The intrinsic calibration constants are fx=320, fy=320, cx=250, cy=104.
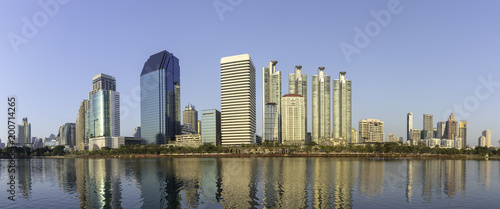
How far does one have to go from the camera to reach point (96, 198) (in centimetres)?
6091

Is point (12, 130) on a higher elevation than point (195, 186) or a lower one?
higher

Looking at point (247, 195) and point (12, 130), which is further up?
point (12, 130)

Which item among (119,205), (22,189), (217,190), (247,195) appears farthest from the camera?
(22,189)

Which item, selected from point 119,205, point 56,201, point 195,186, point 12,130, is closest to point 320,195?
point 195,186

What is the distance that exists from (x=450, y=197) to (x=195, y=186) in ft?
173

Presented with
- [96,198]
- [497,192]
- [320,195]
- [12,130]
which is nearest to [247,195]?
[320,195]

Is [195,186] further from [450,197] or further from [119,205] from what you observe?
[450,197]

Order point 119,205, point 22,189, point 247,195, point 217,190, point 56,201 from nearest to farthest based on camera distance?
point 119,205 < point 56,201 < point 247,195 < point 217,190 < point 22,189

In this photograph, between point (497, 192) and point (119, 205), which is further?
point (497, 192)

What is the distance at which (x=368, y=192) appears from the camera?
6519cm

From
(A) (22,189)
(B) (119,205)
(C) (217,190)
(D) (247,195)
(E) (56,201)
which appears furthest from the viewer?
(A) (22,189)

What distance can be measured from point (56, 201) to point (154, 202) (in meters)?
18.7

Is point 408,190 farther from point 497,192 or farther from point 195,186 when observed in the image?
point 195,186

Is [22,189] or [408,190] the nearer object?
[408,190]
